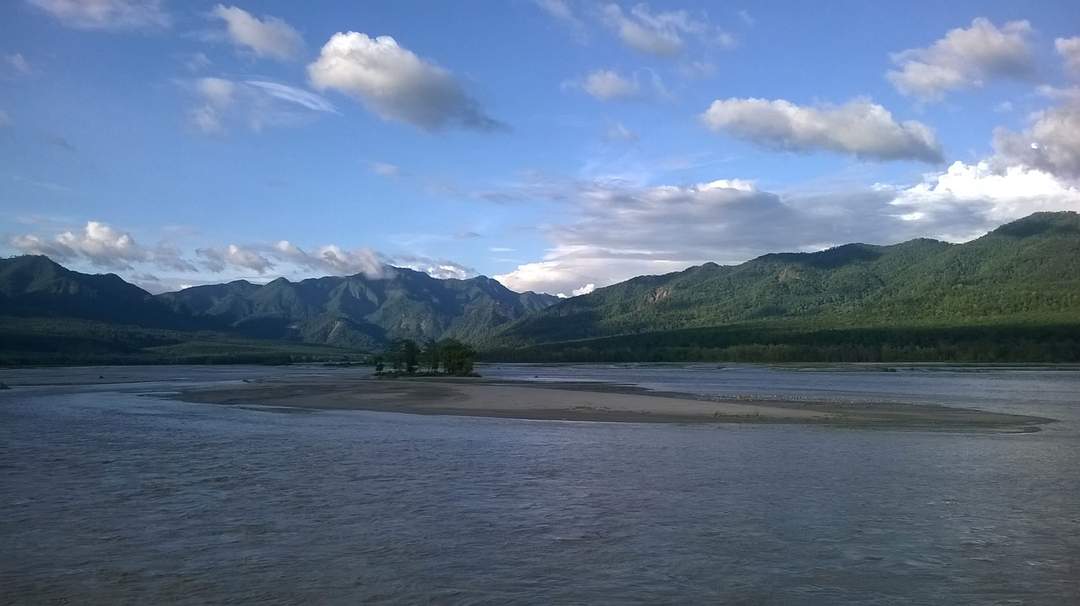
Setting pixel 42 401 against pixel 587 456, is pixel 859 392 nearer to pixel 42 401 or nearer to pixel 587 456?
pixel 587 456

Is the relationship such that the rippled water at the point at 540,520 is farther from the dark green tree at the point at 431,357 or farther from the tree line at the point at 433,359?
the dark green tree at the point at 431,357

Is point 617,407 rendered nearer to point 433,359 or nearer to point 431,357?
point 433,359

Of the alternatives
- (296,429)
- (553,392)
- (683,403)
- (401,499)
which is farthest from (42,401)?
(401,499)

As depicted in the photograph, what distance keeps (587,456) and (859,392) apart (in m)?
46.4

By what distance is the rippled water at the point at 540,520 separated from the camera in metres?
13.1

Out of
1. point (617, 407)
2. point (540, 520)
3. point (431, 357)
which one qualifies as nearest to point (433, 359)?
point (431, 357)

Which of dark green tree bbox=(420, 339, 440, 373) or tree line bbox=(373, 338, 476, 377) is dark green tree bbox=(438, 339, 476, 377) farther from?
dark green tree bbox=(420, 339, 440, 373)

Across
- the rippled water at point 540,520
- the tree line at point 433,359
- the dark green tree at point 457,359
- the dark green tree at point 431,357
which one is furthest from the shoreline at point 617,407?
the dark green tree at point 431,357

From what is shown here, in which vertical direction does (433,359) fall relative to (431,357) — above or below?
below

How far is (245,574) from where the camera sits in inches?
537

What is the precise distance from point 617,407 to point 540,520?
31.8m

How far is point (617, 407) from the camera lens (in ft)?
162

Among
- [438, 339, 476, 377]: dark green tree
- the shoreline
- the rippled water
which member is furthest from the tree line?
the rippled water

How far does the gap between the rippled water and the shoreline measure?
7575mm
